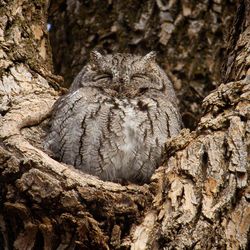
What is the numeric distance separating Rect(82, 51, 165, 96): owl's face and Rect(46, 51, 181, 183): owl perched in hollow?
2 cm

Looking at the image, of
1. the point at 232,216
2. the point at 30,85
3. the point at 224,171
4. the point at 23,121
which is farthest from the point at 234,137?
the point at 30,85

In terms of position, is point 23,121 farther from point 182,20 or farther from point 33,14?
A: point 182,20

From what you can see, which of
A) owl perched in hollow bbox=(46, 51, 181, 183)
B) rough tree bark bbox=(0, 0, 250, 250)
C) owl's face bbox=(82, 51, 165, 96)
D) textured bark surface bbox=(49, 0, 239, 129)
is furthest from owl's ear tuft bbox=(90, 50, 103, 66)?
rough tree bark bbox=(0, 0, 250, 250)

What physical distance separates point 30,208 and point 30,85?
50.5 inches

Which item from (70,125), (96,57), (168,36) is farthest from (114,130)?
(168,36)

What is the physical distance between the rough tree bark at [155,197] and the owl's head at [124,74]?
83 cm

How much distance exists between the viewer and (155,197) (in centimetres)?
299

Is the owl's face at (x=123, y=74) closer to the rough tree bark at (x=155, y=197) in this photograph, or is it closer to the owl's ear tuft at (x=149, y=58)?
the owl's ear tuft at (x=149, y=58)

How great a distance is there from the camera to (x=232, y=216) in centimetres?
271

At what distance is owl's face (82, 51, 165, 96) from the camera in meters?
3.87

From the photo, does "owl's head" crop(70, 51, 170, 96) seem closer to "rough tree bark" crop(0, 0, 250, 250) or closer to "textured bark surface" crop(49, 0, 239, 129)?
"textured bark surface" crop(49, 0, 239, 129)

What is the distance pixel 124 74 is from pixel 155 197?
112 centimetres

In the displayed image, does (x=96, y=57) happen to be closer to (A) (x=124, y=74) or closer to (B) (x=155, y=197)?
(A) (x=124, y=74)

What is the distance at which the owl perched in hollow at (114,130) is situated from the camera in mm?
3461
